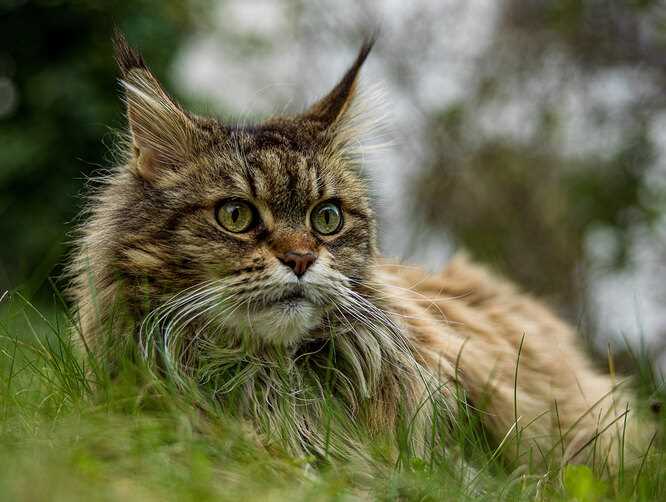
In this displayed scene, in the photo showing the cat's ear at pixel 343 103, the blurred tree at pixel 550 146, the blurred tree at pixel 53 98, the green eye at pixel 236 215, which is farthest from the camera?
the blurred tree at pixel 550 146

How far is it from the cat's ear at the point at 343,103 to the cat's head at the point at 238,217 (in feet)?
0.41

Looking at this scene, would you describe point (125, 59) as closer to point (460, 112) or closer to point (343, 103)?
point (343, 103)

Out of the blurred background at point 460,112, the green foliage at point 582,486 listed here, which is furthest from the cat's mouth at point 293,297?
the blurred background at point 460,112

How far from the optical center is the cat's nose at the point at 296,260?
9.43 feet

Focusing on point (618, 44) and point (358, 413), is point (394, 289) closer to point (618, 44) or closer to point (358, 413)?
point (358, 413)

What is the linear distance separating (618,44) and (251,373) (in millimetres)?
6657

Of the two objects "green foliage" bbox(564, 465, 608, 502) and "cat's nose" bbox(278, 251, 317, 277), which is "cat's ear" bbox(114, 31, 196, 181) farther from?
"green foliage" bbox(564, 465, 608, 502)

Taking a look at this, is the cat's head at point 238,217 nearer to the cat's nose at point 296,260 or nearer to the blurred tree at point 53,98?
the cat's nose at point 296,260

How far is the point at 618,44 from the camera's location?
823 cm

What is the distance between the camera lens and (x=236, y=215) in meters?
3.05

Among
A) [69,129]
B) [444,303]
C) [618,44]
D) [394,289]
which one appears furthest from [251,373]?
[618,44]

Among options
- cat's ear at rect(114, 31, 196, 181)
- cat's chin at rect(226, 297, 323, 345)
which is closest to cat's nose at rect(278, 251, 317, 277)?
cat's chin at rect(226, 297, 323, 345)

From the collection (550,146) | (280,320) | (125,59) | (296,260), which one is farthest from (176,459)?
(550,146)

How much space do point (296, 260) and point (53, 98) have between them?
535 cm
